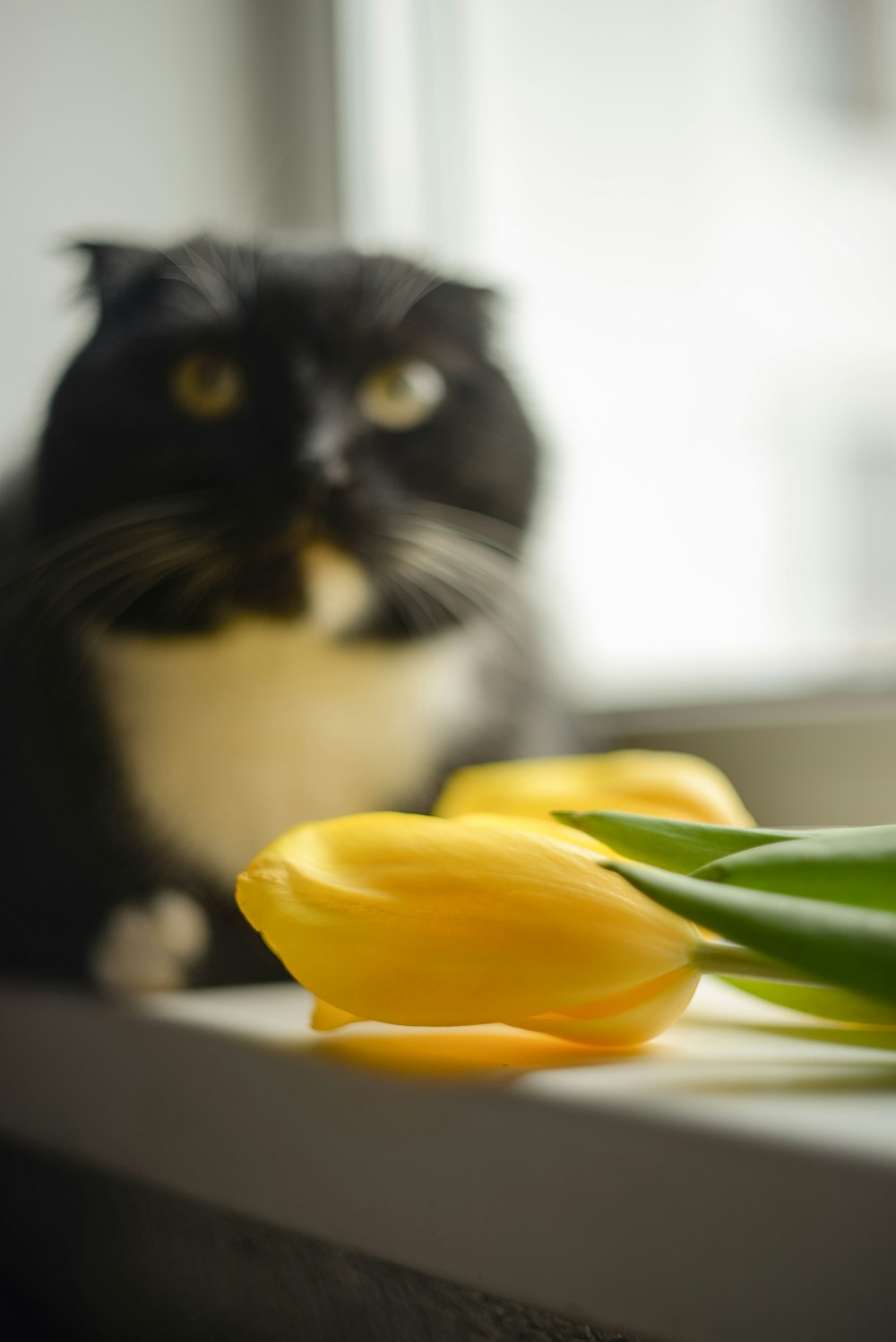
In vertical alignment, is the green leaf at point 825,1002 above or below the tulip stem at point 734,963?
below

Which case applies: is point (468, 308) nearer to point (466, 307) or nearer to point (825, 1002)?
point (466, 307)

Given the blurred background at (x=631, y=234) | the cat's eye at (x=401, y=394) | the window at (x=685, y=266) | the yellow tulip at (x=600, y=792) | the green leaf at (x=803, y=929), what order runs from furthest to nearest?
the window at (x=685, y=266) < the blurred background at (x=631, y=234) < the cat's eye at (x=401, y=394) < the yellow tulip at (x=600, y=792) < the green leaf at (x=803, y=929)

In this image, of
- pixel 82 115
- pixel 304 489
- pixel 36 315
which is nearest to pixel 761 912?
pixel 304 489

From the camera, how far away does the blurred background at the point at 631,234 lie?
2.78 feet

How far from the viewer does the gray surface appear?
278 mm

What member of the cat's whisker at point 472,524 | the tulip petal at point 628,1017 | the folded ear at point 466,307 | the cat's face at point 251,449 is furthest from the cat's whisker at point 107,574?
the tulip petal at point 628,1017

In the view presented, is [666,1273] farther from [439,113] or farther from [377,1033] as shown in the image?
[439,113]

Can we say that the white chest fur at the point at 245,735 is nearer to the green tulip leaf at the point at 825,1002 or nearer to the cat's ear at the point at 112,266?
the cat's ear at the point at 112,266

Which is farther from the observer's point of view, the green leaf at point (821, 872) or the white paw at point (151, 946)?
the white paw at point (151, 946)

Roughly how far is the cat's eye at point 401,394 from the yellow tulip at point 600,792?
22cm

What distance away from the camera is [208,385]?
2.12 feet

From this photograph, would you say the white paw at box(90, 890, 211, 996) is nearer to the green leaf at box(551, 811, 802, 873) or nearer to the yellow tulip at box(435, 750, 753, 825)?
the yellow tulip at box(435, 750, 753, 825)

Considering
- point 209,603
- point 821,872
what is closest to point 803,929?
point 821,872

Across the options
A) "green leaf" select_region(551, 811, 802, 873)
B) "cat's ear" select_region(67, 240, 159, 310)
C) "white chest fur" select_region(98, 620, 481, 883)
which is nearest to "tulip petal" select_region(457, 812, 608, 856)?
"green leaf" select_region(551, 811, 802, 873)
